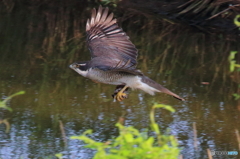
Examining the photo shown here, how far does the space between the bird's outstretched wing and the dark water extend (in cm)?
79

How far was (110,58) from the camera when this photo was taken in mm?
6438

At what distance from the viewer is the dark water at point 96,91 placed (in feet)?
19.8

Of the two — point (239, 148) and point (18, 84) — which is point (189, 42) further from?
point (239, 148)

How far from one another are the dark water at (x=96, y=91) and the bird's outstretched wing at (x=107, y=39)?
79 cm

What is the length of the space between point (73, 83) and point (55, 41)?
2.43 meters

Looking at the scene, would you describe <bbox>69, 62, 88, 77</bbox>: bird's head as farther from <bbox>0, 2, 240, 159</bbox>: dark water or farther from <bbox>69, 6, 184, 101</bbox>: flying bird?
<bbox>0, 2, 240, 159</bbox>: dark water

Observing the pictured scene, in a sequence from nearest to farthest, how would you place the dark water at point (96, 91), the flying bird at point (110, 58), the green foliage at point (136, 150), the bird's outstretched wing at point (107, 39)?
the green foliage at point (136, 150), the flying bird at point (110, 58), the dark water at point (96, 91), the bird's outstretched wing at point (107, 39)

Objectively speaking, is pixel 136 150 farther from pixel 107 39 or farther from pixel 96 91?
pixel 96 91

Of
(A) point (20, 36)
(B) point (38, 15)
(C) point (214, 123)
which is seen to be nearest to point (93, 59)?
(C) point (214, 123)

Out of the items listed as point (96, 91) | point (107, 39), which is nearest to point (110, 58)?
point (107, 39)

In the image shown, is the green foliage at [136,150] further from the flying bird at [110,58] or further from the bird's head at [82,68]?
the bird's head at [82,68]

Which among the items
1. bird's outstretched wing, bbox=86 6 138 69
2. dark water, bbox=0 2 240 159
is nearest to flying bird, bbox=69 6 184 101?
bird's outstretched wing, bbox=86 6 138 69

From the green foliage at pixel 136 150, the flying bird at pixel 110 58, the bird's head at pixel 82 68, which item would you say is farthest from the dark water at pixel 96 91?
the green foliage at pixel 136 150

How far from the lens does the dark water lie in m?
6.05
